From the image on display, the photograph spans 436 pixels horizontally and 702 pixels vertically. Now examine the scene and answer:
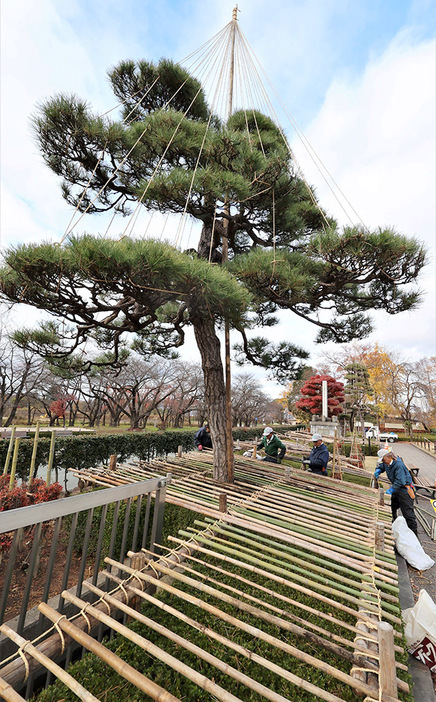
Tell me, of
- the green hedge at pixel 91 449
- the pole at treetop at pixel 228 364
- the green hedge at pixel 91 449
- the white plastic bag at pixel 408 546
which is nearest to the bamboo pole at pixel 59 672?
the pole at treetop at pixel 228 364

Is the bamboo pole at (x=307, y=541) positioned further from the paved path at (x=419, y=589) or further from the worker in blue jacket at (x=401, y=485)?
the worker in blue jacket at (x=401, y=485)

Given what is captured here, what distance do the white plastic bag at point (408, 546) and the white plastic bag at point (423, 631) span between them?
159cm

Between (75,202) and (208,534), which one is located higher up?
(75,202)

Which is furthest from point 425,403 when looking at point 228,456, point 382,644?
point 382,644

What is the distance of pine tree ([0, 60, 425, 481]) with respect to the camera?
240 centimetres

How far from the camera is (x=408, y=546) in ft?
11.9

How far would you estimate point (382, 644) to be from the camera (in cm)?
111

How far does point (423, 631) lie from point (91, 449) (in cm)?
583

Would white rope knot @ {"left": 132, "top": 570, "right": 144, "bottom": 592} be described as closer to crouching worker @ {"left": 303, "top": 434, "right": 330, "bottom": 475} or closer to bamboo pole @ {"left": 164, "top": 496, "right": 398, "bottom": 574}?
bamboo pole @ {"left": 164, "top": 496, "right": 398, "bottom": 574}

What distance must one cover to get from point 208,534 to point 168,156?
168 inches

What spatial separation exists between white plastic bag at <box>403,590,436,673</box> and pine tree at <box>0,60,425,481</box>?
7.54 feet

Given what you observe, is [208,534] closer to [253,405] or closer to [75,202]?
[75,202]

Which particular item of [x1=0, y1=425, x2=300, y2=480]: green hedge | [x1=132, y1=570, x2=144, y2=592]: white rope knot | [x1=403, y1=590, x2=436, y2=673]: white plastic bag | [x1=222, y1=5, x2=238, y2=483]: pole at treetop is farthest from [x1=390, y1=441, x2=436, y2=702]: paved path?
[x1=0, y1=425, x2=300, y2=480]: green hedge

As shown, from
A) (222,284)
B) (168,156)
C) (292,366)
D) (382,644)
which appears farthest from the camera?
(292,366)
